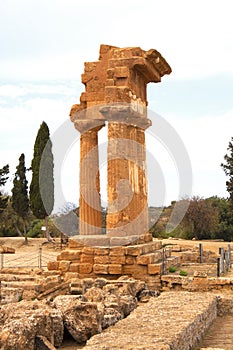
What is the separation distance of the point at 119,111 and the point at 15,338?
8.76 meters

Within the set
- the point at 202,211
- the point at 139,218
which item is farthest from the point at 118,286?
the point at 202,211

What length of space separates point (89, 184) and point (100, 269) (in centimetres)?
311

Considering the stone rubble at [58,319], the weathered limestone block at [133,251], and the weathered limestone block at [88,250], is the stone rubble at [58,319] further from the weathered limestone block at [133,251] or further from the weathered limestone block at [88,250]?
the weathered limestone block at [88,250]

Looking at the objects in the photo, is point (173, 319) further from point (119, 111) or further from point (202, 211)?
point (202, 211)

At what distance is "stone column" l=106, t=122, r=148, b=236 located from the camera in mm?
14492

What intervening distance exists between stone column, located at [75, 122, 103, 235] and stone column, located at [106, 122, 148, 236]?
126cm

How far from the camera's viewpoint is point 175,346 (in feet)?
21.5

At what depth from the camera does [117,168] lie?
1459 centimetres

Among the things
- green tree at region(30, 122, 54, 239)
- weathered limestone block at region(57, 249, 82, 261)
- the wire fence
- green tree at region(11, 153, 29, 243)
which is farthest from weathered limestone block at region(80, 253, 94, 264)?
green tree at region(11, 153, 29, 243)

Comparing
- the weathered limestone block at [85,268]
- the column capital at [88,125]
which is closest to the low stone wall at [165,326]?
the weathered limestone block at [85,268]

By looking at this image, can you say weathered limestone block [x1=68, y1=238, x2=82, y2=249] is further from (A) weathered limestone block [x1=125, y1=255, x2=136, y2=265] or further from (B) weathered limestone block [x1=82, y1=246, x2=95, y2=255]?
(A) weathered limestone block [x1=125, y1=255, x2=136, y2=265]

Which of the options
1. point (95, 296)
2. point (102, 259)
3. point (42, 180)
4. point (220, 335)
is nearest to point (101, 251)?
point (102, 259)

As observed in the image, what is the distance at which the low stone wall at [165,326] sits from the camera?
250 inches

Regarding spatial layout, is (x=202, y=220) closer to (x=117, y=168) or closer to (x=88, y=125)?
(x=88, y=125)
